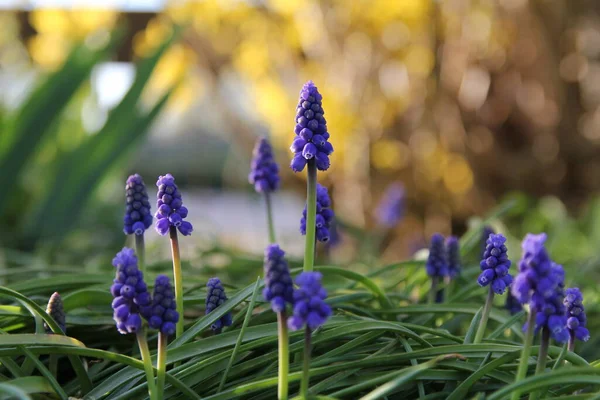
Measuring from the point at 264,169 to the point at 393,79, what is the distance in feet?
13.6

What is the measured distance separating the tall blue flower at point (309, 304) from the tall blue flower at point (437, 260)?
676 mm

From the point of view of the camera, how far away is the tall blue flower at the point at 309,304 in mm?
889

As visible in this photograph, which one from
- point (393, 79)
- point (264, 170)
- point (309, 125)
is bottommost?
point (309, 125)

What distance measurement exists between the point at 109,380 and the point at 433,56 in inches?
187

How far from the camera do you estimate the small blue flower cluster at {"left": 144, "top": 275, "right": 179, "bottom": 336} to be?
990 mm

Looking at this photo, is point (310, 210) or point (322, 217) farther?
point (322, 217)

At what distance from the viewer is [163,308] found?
0.99 meters

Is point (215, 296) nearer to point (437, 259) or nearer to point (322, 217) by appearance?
point (322, 217)

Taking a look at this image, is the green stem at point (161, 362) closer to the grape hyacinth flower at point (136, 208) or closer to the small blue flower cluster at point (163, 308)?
the small blue flower cluster at point (163, 308)

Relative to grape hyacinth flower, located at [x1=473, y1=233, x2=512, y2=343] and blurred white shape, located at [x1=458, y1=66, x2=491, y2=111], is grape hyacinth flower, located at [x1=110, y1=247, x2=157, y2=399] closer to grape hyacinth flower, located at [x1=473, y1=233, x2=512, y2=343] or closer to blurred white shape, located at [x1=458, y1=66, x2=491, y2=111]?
grape hyacinth flower, located at [x1=473, y1=233, x2=512, y2=343]

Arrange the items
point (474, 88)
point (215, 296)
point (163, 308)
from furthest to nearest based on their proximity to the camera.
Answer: point (474, 88) → point (215, 296) → point (163, 308)

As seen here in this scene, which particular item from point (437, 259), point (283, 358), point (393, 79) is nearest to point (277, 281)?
point (283, 358)

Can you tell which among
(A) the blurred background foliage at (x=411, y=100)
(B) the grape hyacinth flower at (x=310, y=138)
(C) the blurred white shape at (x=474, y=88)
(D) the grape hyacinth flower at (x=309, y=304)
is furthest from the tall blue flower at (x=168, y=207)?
(C) the blurred white shape at (x=474, y=88)

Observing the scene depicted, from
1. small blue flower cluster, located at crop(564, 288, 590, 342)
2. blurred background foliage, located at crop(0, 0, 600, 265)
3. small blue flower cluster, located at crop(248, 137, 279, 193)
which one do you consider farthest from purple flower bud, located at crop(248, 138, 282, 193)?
blurred background foliage, located at crop(0, 0, 600, 265)
